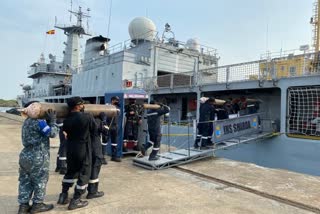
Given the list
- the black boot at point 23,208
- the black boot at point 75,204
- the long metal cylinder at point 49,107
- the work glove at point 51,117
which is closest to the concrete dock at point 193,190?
the black boot at point 75,204

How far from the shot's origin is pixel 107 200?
3965mm

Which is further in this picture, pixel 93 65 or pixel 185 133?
pixel 93 65

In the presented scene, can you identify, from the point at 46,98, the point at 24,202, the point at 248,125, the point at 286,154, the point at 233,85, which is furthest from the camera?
the point at 46,98

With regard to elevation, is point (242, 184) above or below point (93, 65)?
below

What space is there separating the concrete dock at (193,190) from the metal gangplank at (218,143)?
0.82 feet

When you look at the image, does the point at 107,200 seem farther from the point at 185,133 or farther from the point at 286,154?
the point at 185,133

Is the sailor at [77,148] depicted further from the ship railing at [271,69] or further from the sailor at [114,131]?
the ship railing at [271,69]

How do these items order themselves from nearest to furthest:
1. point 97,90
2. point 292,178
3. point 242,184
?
point 242,184 < point 292,178 < point 97,90

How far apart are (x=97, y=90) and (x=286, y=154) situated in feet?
47.9

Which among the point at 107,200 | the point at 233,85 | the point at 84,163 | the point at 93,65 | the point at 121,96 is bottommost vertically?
the point at 107,200

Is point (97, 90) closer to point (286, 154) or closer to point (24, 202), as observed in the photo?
point (286, 154)

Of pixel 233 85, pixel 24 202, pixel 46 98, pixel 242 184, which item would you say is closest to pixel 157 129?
pixel 242 184

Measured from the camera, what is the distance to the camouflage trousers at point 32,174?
3.32 m

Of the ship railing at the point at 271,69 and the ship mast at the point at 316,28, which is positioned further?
the ship mast at the point at 316,28
